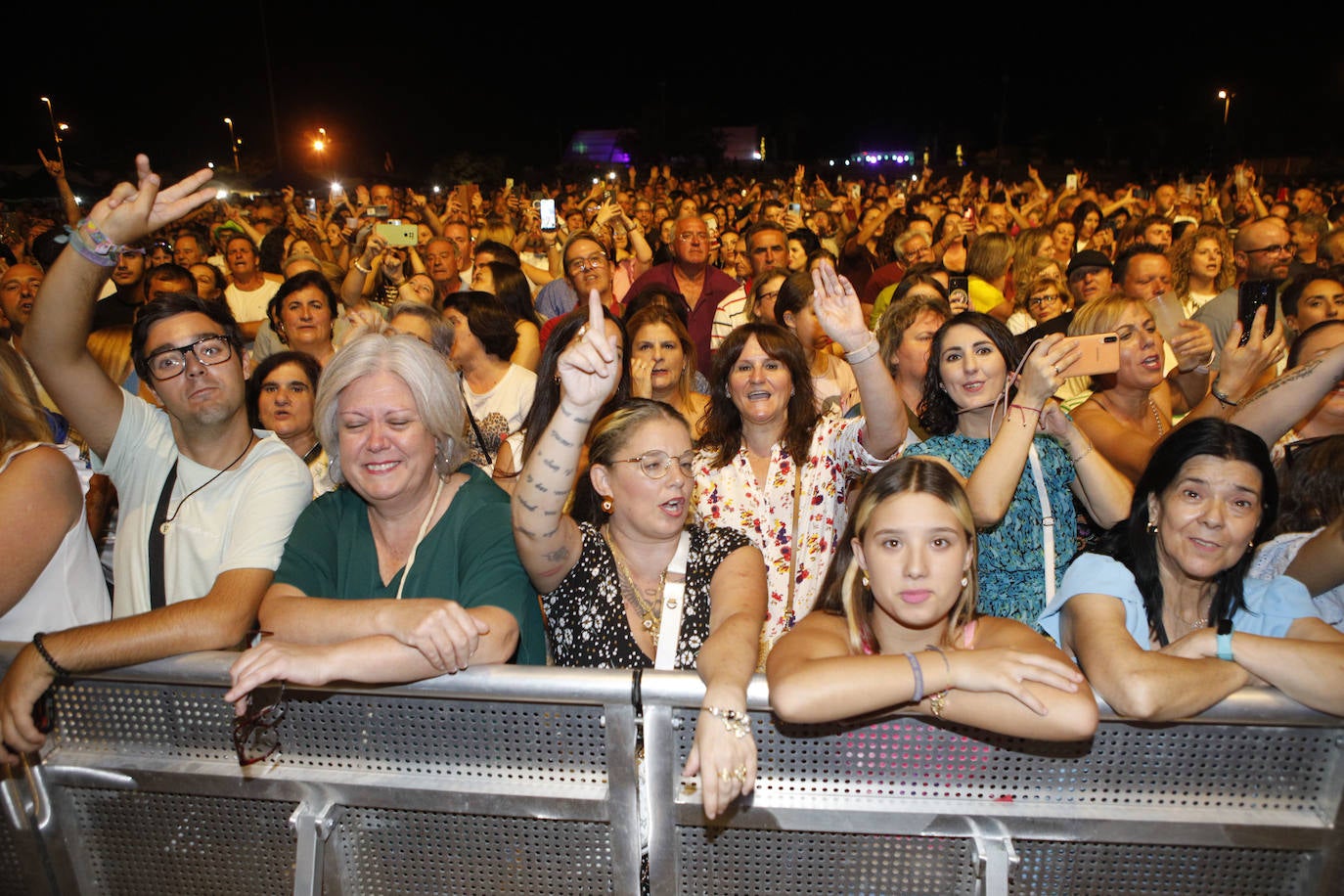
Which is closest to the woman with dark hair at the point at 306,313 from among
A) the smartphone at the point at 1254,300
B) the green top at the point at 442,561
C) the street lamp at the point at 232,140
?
the green top at the point at 442,561

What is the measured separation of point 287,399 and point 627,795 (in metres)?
2.46


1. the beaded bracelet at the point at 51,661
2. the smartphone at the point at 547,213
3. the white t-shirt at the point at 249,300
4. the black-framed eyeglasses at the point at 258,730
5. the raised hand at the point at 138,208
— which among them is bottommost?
the black-framed eyeglasses at the point at 258,730

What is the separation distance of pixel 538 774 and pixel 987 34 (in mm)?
50401

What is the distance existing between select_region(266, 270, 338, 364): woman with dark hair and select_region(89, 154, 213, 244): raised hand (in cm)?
195

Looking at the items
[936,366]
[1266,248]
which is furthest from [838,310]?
[1266,248]

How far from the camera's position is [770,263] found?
5.95m

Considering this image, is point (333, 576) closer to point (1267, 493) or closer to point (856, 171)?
point (1267, 493)

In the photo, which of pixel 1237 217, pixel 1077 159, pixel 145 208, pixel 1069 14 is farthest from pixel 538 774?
pixel 1069 14

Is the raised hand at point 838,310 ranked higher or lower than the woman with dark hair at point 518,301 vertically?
lower

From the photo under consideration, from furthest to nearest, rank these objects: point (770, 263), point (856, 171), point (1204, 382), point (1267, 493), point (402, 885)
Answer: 1. point (856, 171)
2. point (770, 263)
3. point (1204, 382)
4. point (1267, 493)
5. point (402, 885)

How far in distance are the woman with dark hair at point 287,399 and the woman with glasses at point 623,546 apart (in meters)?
1.70

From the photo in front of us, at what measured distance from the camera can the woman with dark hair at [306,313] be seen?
4.37 meters

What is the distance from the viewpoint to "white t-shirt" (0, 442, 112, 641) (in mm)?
2215

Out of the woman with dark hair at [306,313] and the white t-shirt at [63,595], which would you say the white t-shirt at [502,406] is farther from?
the white t-shirt at [63,595]
